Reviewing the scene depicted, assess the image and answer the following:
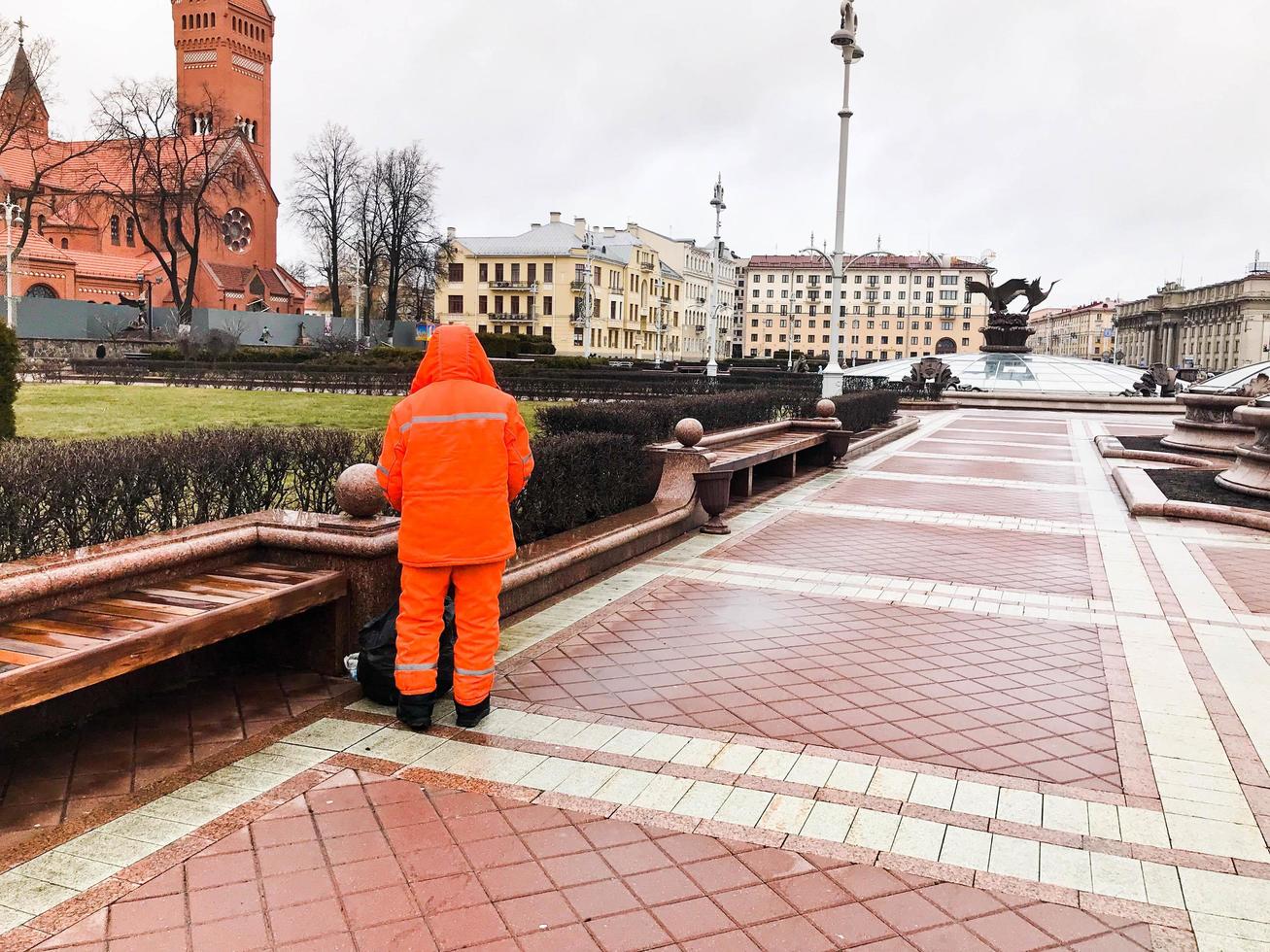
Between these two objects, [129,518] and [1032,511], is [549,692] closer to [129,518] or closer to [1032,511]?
[129,518]

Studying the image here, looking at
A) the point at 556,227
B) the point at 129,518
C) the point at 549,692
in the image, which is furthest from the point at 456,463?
the point at 556,227

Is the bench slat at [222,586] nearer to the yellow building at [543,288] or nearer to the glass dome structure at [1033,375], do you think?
the glass dome structure at [1033,375]

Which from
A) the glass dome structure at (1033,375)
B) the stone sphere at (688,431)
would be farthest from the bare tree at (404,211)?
the stone sphere at (688,431)

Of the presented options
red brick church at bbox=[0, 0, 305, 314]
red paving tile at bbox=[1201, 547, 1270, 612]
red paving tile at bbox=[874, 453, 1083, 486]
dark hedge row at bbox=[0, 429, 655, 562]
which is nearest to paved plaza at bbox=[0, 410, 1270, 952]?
red paving tile at bbox=[1201, 547, 1270, 612]

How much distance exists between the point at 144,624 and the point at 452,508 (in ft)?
4.38

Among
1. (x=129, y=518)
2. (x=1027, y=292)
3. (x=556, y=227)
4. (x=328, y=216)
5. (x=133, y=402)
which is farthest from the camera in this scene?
(x=556, y=227)

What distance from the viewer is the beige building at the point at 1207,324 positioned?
97.8 m

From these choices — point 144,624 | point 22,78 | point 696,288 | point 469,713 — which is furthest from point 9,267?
point 696,288

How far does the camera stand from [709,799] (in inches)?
153

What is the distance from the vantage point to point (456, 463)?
14.2ft

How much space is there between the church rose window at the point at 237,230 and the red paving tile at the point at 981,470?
5777 cm

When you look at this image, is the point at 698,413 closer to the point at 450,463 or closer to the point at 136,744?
the point at 450,463

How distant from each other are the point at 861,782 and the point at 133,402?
22.9 m

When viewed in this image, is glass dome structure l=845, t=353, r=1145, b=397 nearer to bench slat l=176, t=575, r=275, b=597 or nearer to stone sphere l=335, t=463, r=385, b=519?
stone sphere l=335, t=463, r=385, b=519
